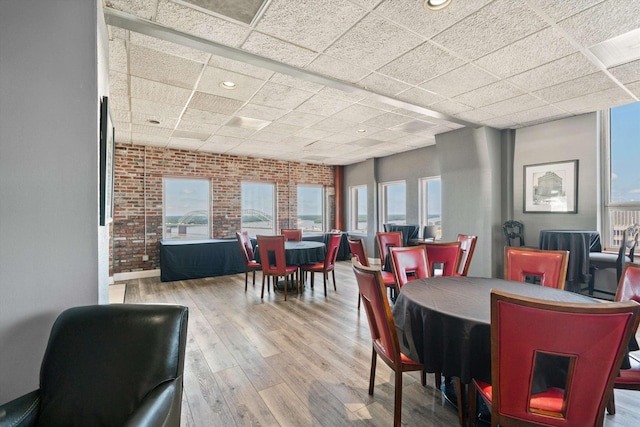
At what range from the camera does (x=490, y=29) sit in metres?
2.27

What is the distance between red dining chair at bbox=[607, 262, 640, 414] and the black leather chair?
242 cm

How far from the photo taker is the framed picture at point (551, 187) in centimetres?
441

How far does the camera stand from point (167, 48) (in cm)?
251

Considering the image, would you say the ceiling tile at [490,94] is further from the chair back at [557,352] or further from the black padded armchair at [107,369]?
the black padded armchair at [107,369]

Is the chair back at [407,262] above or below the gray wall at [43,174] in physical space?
below

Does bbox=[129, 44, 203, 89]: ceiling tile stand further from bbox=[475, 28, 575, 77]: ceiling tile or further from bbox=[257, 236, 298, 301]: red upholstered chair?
bbox=[475, 28, 575, 77]: ceiling tile

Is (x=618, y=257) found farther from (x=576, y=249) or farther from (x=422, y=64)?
(x=422, y=64)

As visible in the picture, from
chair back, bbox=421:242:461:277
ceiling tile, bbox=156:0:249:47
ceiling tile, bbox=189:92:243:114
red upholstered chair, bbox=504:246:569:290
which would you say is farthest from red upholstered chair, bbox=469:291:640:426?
ceiling tile, bbox=189:92:243:114

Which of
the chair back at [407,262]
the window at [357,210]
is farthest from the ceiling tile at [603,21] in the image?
the window at [357,210]

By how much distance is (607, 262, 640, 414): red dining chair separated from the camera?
1521mm

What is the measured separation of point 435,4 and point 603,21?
1356mm

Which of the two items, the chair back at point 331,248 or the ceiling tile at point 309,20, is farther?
the chair back at point 331,248

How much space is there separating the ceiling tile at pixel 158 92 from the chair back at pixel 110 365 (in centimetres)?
273

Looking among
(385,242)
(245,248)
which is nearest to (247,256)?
(245,248)
